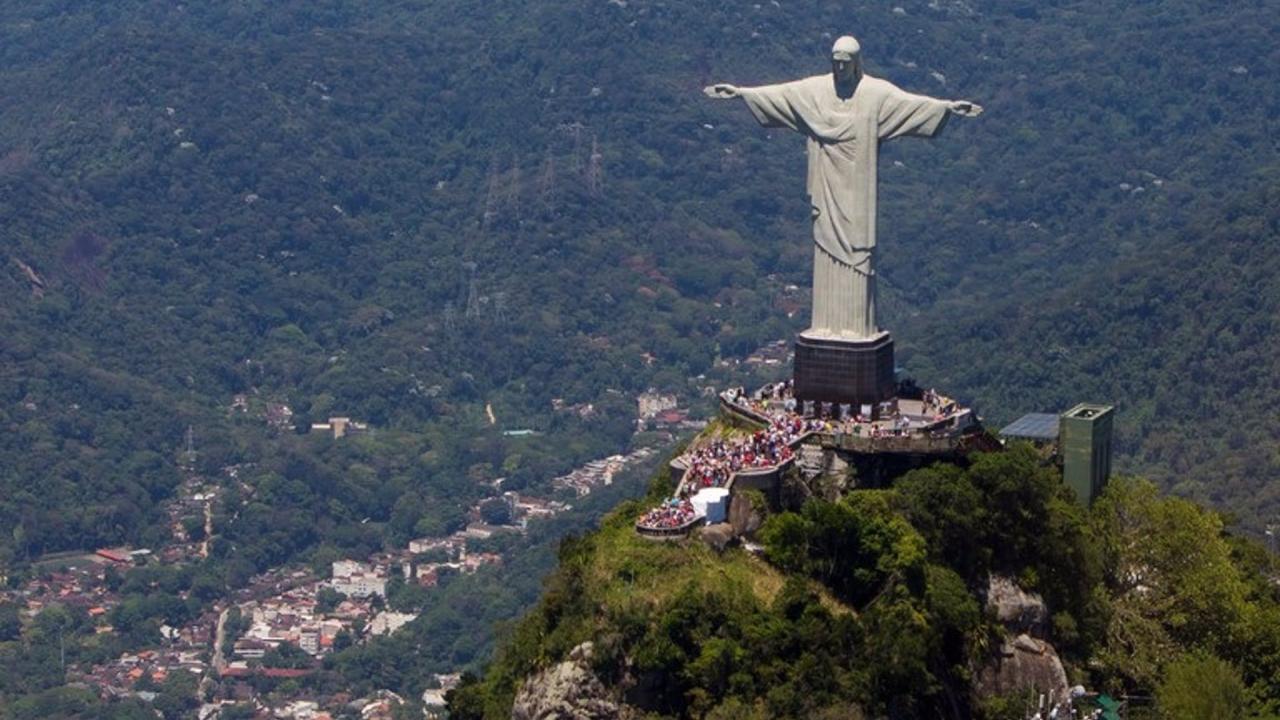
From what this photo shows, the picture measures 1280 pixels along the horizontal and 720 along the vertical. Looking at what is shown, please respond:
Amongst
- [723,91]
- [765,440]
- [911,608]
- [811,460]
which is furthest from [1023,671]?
[723,91]

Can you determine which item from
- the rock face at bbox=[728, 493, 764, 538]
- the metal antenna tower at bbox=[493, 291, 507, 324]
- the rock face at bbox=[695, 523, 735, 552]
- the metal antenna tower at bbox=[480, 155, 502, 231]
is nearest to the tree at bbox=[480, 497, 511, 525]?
the metal antenna tower at bbox=[493, 291, 507, 324]

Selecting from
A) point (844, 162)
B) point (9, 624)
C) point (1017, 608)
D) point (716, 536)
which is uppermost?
point (844, 162)

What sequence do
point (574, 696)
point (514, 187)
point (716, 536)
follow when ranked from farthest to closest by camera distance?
1. point (514, 187)
2. point (716, 536)
3. point (574, 696)

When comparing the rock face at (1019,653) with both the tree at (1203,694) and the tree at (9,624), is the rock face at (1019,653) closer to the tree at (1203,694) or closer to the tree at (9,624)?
the tree at (1203,694)

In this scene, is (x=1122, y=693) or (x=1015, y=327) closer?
(x=1122, y=693)

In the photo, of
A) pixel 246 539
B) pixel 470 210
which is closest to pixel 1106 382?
pixel 246 539

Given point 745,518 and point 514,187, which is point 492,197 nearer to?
point 514,187

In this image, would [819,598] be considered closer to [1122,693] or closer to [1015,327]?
[1122,693]
